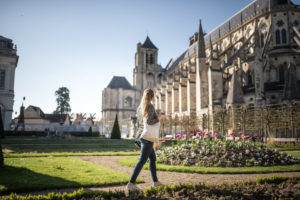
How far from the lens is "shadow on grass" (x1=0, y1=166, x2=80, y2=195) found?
4399mm

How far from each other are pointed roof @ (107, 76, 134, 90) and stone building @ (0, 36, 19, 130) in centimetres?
2974

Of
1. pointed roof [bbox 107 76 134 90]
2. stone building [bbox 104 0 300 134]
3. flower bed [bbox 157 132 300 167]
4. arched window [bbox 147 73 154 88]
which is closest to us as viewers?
flower bed [bbox 157 132 300 167]

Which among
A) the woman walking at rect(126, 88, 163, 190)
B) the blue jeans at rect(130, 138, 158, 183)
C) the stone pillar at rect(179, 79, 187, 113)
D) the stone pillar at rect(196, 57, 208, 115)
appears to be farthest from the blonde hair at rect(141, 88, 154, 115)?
the stone pillar at rect(179, 79, 187, 113)

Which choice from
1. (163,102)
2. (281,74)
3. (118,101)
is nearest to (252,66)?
(281,74)

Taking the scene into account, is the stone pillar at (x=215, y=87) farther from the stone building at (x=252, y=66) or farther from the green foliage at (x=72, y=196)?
the green foliage at (x=72, y=196)

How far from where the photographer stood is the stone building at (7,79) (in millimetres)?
31953

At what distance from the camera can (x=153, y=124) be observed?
4324 mm

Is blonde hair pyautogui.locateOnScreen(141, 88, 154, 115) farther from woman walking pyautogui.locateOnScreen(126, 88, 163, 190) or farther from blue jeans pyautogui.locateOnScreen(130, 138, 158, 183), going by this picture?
blue jeans pyautogui.locateOnScreen(130, 138, 158, 183)

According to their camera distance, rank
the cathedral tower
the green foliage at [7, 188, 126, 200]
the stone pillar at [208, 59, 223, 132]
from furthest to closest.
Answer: the cathedral tower
the stone pillar at [208, 59, 223, 132]
the green foliage at [7, 188, 126, 200]

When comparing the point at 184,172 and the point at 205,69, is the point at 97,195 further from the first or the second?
the point at 205,69

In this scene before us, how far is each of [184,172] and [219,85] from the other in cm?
2300

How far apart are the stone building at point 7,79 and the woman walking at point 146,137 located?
33.0 metres

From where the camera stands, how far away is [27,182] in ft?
16.0

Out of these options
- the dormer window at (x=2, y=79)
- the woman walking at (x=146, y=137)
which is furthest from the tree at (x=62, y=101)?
the woman walking at (x=146, y=137)
